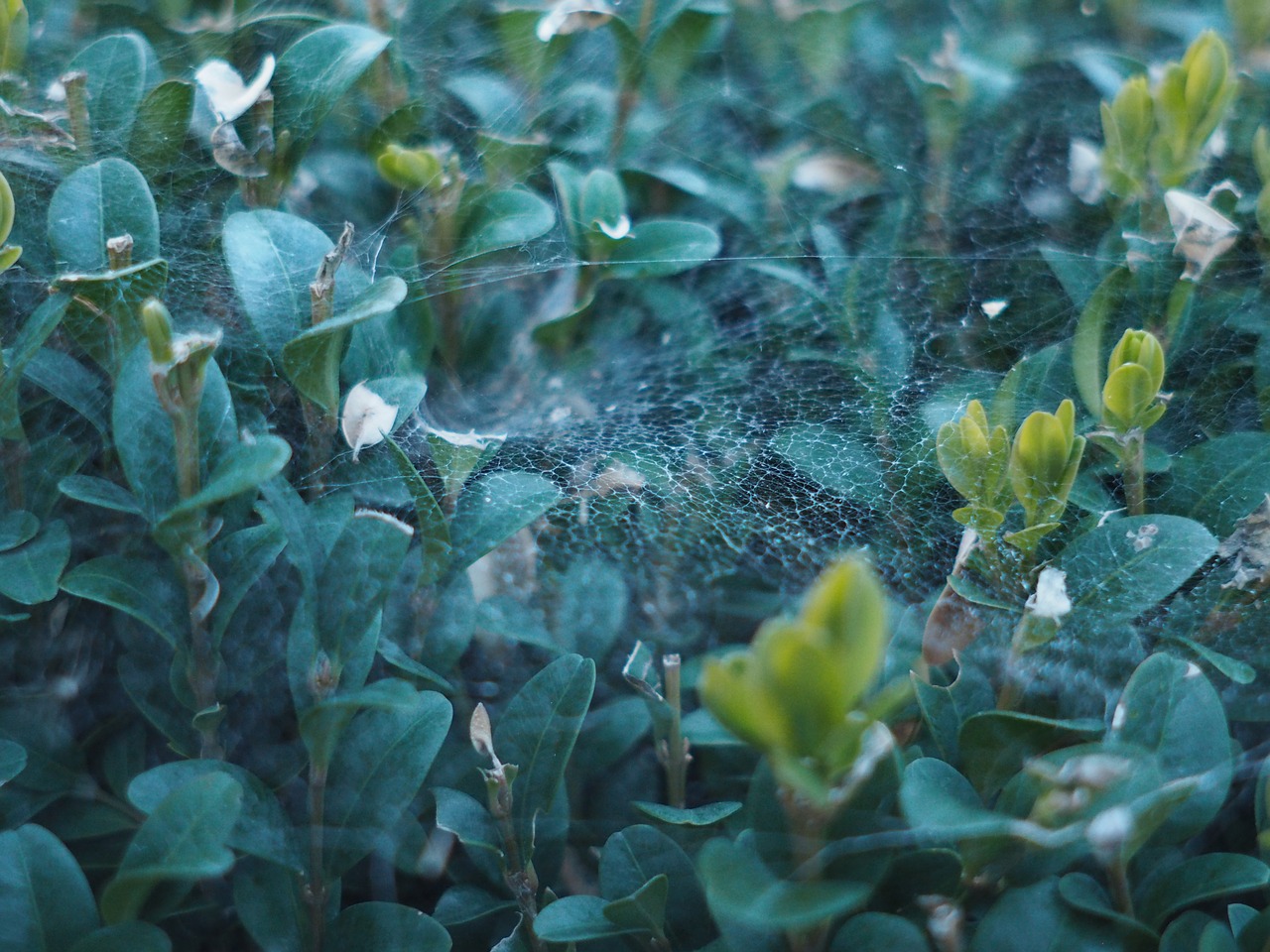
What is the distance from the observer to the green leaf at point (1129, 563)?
76cm

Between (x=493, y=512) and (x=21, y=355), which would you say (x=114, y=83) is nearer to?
(x=21, y=355)

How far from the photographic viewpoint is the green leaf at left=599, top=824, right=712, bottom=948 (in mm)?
683

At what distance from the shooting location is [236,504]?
777 mm

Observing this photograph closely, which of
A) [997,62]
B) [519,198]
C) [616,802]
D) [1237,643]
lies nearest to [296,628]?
[616,802]

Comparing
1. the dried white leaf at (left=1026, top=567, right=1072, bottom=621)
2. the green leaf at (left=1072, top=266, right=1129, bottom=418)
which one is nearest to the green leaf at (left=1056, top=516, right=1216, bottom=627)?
the dried white leaf at (left=1026, top=567, right=1072, bottom=621)

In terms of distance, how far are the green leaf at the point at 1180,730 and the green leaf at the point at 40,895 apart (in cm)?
75

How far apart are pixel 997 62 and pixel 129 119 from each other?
1395mm

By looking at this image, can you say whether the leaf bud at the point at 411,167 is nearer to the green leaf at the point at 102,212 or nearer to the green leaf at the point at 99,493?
the green leaf at the point at 102,212

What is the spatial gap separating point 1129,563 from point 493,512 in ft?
1.80

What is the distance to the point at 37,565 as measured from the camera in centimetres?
73

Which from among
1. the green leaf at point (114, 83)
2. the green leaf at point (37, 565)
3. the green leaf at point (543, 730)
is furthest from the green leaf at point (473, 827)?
the green leaf at point (114, 83)

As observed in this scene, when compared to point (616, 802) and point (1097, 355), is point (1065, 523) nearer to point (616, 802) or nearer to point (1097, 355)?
point (1097, 355)

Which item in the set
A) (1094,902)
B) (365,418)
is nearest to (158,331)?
(365,418)

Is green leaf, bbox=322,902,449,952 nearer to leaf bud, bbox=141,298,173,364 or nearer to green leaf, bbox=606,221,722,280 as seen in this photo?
leaf bud, bbox=141,298,173,364
